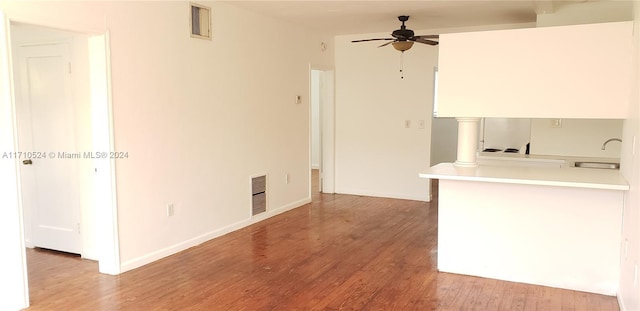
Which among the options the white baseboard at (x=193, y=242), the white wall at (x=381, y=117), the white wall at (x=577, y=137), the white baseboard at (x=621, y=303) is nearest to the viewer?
the white baseboard at (x=621, y=303)

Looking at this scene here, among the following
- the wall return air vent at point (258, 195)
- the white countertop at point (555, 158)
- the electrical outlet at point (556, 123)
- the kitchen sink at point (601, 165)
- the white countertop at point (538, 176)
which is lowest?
the wall return air vent at point (258, 195)

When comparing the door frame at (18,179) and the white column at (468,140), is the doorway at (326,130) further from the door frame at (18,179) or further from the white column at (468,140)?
the door frame at (18,179)

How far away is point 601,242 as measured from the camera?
11.0ft

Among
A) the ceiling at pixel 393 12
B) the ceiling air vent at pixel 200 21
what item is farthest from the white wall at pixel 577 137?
the ceiling air vent at pixel 200 21

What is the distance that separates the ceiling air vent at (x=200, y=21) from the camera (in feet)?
14.3

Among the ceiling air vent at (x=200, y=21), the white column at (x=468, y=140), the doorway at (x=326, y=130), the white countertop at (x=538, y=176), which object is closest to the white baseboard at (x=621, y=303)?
the white countertop at (x=538, y=176)

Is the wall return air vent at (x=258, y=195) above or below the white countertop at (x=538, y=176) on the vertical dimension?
below

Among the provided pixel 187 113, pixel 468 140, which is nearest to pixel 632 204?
pixel 468 140

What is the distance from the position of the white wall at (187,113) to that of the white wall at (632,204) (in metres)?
3.51

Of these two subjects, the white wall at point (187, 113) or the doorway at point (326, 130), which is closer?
the white wall at point (187, 113)

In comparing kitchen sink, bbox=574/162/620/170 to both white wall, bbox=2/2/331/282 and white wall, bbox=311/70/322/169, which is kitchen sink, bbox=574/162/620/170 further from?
white wall, bbox=311/70/322/169

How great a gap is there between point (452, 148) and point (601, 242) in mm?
5494

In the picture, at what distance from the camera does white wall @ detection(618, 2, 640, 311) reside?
8.59ft

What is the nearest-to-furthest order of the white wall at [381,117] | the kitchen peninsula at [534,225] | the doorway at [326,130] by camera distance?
the kitchen peninsula at [534,225], the white wall at [381,117], the doorway at [326,130]
